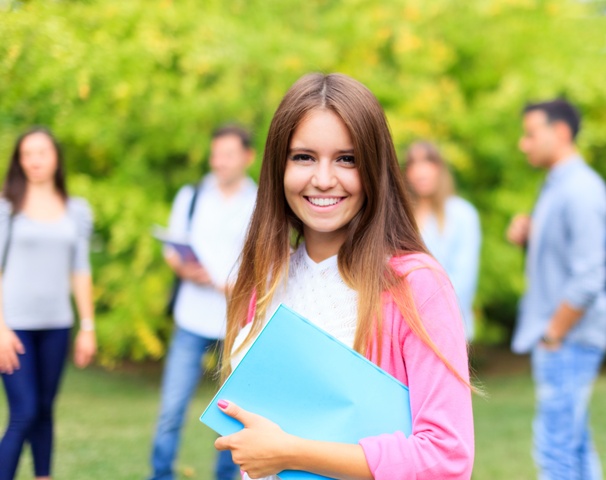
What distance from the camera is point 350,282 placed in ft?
6.26

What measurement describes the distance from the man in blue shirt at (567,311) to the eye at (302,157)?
7.74 feet

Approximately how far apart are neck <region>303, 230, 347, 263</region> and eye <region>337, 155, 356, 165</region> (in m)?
0.19

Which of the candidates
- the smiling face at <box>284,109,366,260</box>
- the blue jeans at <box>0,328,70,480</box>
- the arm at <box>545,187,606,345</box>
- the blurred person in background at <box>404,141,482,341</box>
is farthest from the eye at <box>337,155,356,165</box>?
the blurred person in background at <box>404,141,482,341</box>

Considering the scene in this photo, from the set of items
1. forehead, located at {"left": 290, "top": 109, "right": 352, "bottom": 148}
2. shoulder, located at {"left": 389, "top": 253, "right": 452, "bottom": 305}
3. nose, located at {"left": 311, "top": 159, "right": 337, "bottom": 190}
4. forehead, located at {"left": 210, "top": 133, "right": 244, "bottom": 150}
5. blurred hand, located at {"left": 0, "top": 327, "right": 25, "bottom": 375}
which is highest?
forehead, located at {"left": 210, "top": 133, "right": 244, "bottom": 150}

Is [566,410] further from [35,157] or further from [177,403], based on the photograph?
[35,157]

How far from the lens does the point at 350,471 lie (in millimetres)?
1678

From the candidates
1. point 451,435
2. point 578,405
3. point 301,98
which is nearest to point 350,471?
point 451,435

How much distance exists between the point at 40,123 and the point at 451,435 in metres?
3.19

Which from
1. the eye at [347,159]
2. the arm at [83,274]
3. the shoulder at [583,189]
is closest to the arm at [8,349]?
the arm at [83,274]

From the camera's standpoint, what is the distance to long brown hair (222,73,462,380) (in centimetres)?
182

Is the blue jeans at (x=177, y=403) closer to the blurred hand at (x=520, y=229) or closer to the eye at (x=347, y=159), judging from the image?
the blurred hand at (x=520, y=229)

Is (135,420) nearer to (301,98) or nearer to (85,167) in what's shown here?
(85,167)

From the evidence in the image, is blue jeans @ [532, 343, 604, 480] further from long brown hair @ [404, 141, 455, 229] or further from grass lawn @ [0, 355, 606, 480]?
long brown hair @ [404, 141, 455, 229]

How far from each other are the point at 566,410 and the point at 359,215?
2.49m
